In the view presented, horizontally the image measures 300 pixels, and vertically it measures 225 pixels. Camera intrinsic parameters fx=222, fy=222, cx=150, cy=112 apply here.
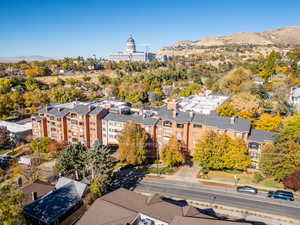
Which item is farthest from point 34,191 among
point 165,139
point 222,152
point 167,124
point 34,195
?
point 222,152

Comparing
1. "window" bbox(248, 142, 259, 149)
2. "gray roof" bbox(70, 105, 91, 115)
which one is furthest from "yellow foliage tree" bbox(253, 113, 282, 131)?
"gray roof" bbox(70, 105, 91, 115)

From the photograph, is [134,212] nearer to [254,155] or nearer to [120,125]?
[254,155]

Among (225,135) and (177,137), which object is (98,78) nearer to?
(177,137)

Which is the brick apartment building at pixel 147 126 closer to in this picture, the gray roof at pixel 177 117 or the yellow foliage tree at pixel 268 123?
the gray roof at pixel 177 117

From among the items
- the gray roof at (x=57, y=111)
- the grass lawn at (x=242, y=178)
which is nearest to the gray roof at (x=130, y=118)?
the gray roof at (x=57, y=111)

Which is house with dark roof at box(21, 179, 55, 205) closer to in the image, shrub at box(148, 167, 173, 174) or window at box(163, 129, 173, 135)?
shrub at box(148, 167, 173, 174)
